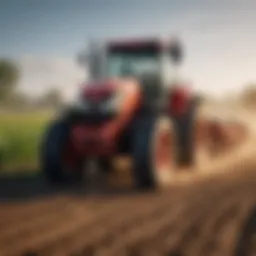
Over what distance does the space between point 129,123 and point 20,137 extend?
1.98ft

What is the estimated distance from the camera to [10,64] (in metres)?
2.48

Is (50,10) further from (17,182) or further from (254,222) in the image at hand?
(254,222)

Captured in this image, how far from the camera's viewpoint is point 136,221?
8.52ft

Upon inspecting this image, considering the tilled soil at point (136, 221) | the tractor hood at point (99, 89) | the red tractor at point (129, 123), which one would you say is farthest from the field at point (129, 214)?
the tractor hood at point (99, 89)

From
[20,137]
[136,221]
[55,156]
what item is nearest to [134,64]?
[55,156]

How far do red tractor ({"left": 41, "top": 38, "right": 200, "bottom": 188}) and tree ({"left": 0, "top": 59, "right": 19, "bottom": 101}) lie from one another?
0.38 m

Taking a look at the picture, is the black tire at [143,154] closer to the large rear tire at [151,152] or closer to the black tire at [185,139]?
the large rear tire at [151,152]

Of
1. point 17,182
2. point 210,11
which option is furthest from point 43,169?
point 210,11

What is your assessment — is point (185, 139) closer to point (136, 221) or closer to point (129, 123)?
point (129, 123)

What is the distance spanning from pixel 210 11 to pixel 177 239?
2.53ft

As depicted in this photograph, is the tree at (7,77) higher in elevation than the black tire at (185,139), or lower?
higher

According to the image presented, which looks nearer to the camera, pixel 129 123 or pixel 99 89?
pixel 99 89

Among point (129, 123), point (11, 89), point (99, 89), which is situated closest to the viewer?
point (11, 89)

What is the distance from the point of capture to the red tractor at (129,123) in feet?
9.70
